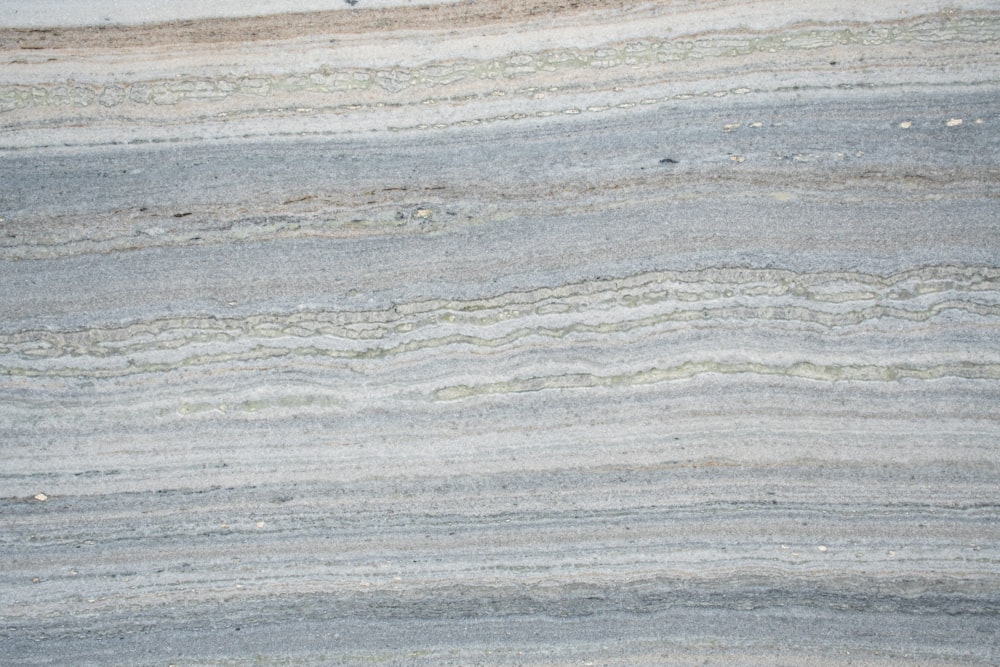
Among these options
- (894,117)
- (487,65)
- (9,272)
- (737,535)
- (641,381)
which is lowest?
(737,535)

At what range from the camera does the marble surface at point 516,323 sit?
3.33ft

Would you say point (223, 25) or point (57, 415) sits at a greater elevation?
point (223, 25)

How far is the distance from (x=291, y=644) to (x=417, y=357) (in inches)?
19.5

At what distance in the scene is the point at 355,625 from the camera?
1.06m

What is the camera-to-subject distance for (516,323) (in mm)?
1033

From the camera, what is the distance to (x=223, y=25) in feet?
3.36

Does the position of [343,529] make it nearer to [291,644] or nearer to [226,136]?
[291,644]

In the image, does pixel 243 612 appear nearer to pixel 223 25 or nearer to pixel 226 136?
pixel 226 136

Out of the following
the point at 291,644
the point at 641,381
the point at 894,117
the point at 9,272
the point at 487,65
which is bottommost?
the point at 291,644

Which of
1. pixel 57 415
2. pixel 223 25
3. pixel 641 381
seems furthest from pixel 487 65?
pixel 57 415

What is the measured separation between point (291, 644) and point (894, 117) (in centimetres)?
123

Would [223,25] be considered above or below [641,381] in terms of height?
above

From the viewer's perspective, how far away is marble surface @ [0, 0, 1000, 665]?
1.01 m

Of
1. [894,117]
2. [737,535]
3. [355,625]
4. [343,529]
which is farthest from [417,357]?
[894,117]
